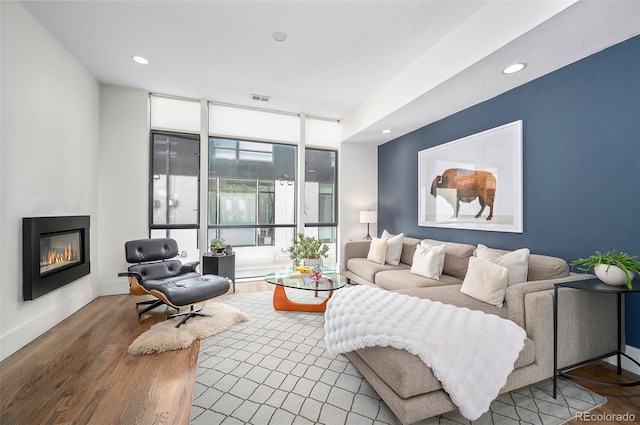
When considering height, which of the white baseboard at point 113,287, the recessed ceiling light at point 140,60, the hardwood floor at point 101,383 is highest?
the recessed ceiling light at point 140,60

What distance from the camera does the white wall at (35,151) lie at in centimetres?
227

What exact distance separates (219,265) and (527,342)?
3.61 metres

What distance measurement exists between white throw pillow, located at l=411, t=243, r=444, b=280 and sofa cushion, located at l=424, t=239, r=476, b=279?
4.6 inches

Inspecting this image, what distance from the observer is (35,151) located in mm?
2586

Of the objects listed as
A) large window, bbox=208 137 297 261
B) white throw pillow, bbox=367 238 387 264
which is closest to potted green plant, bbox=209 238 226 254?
large window, bbox=208 137 297 261

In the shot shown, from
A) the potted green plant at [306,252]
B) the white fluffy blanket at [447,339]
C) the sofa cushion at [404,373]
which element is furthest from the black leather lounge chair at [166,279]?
the sofa cushion at [404,373]

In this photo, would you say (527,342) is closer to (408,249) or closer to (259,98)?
(408,249)

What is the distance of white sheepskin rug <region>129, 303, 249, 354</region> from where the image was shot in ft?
7.77

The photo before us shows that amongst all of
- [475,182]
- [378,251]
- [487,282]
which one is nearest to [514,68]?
[475,182]

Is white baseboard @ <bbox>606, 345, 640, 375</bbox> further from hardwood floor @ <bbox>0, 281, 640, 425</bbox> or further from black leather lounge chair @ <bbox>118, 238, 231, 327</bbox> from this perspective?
black leather lounge chair @ <bbox>118, 238, 231, 327</bbox>

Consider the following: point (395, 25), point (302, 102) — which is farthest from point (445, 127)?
point (302, 102)

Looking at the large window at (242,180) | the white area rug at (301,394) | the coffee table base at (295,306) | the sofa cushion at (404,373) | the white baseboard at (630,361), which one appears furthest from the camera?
the large window at (242,180)

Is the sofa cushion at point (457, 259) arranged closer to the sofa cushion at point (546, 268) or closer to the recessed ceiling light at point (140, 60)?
the sofa cushion at point (546, 268)

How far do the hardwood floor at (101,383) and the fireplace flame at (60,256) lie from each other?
0.70 metres
